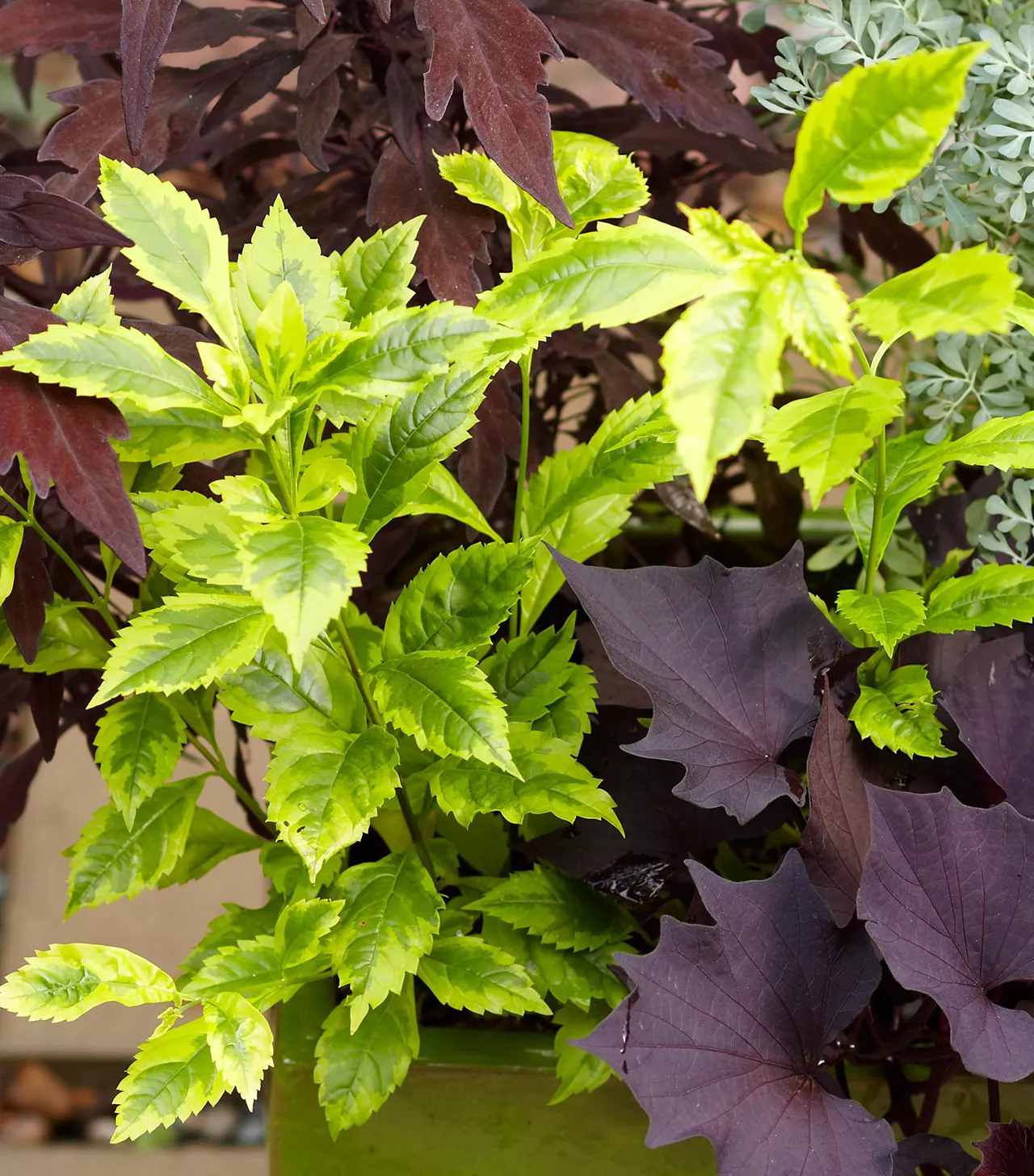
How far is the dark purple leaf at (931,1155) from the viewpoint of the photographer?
0.43 m

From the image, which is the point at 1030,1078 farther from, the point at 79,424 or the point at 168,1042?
the point at 79,424

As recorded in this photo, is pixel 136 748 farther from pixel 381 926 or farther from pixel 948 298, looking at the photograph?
pixel 948 298

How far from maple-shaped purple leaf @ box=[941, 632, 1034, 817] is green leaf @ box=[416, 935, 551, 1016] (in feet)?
0.69

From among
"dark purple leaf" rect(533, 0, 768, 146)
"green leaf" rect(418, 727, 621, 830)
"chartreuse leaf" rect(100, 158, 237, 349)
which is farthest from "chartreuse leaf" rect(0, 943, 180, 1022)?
"dark purple leaf" rect(533, 0, 768, 146)

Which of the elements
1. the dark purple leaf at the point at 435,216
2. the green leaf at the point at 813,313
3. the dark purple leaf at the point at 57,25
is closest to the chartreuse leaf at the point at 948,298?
the green leaf at the point at 813,313

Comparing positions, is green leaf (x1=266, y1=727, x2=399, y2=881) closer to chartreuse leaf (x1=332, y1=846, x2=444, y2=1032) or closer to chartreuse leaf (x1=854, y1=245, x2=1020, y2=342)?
chartreuse leaf (x1=332, y1=846, x2=444, y2=1032)

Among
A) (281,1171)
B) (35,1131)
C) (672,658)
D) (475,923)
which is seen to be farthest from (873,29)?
(35,1131)

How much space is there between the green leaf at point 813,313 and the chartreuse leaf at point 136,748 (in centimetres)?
32

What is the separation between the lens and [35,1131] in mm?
1114

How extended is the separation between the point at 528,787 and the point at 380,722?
0.23 feet

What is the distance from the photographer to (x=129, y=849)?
512 mm

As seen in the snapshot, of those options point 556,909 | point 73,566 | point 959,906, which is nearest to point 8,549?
point 73,566

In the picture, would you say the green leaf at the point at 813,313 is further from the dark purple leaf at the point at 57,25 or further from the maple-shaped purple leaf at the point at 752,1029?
the dark purple leaf at the point at 57,25

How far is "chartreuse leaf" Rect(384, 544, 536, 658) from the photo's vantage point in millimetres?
436
